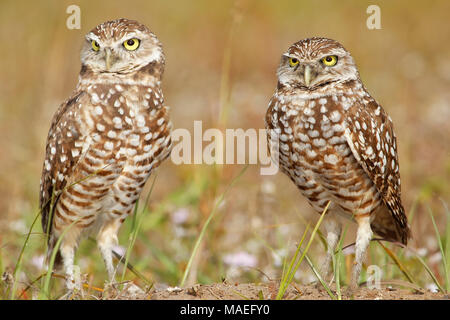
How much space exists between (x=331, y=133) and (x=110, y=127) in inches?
54.2

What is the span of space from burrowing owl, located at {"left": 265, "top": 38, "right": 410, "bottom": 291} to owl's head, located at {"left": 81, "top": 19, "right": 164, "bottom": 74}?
0.89m

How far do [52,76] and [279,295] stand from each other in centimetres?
419

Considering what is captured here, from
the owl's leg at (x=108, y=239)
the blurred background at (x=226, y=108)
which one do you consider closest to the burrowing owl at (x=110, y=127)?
the owl's leg at (x=108, y=239)

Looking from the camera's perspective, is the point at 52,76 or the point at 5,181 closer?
the point at 52,76

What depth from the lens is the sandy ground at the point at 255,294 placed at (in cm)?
325

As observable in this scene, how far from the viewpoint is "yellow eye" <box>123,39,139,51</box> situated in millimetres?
4094

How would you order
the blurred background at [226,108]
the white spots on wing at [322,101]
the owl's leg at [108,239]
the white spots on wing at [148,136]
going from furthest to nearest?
the blurred background at [226,108] < the owl's leg at [108,239] < the white spots on wing at [148,136] < the white spots on wing at [322,101]

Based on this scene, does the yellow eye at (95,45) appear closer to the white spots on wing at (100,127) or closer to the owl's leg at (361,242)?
the white spots on wing at (100,127)

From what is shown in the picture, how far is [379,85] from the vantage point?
954cm

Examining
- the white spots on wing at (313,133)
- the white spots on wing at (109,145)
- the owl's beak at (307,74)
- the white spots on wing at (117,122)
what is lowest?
the white spots on wing at (109,145)
